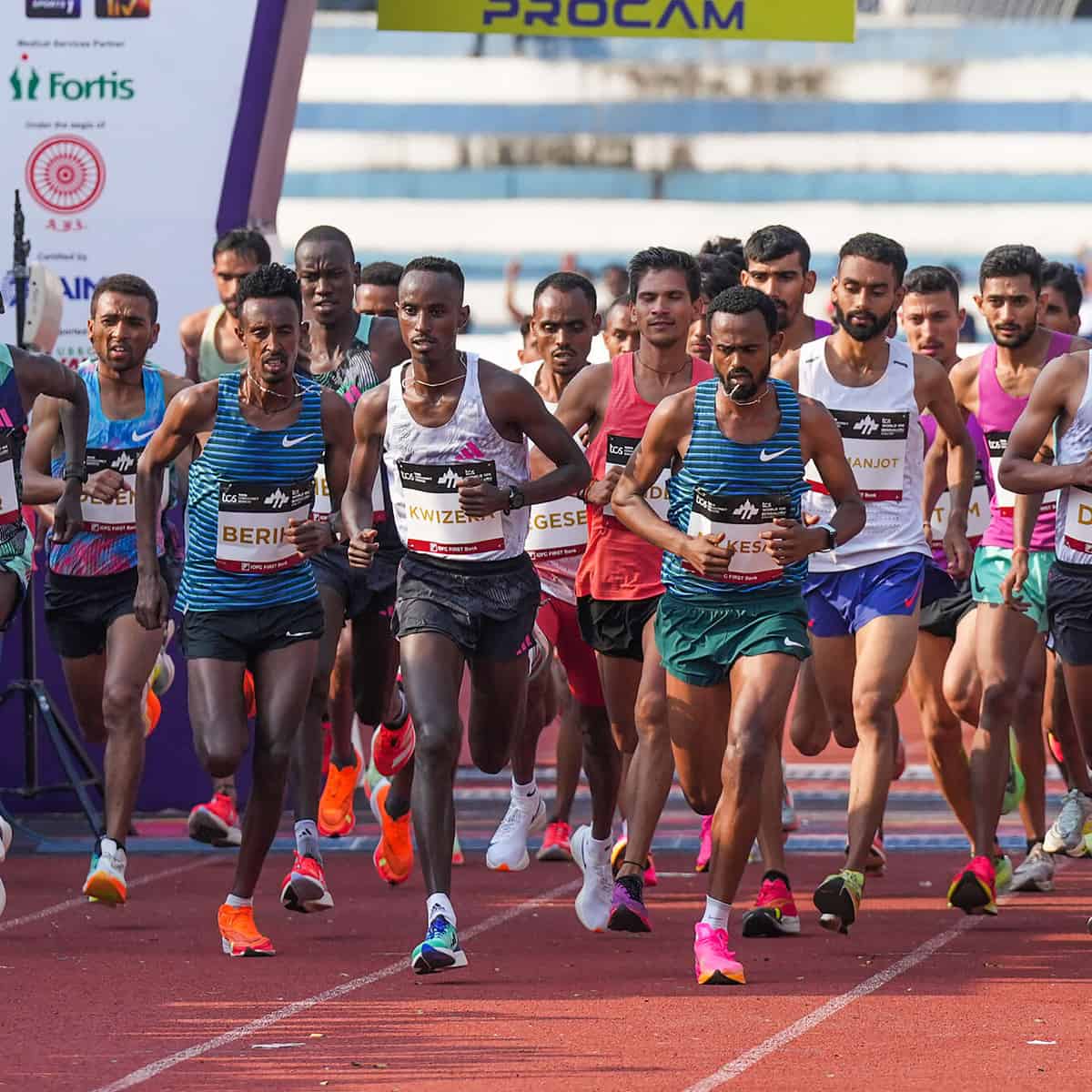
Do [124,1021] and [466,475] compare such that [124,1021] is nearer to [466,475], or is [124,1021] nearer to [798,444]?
[466,475]

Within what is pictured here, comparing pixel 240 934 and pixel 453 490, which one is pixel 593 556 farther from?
pixel 240 934

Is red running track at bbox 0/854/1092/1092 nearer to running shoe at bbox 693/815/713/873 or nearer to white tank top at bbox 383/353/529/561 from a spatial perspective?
running shoe at bbox 693/815/713/873

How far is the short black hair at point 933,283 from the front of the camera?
9883mm

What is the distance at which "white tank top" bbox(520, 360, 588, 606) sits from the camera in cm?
940

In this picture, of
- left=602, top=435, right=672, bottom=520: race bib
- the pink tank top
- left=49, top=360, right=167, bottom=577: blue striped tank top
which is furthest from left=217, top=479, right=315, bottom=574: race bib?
the pink tank top

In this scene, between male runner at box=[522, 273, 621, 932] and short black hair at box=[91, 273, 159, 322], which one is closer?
male runner at box=[522, 273, 621, 932]

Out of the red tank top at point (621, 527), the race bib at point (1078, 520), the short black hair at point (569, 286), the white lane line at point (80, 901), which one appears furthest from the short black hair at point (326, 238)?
the race bib at point (1078, 520)

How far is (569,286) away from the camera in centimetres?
931

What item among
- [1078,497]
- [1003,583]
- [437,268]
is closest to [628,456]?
[437,268]

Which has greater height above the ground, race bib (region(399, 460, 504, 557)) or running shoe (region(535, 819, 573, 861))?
race bib (region(399, 460, 504, 557))

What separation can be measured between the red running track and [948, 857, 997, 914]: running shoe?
0.22ft

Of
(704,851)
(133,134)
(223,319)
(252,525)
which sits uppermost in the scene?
(133,134)

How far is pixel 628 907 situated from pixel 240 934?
125cm

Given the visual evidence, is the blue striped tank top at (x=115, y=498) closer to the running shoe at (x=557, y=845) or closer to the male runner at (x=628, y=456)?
the male runner at (x=628, y=456)
